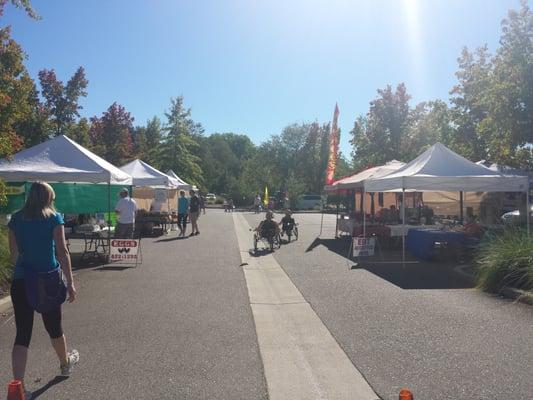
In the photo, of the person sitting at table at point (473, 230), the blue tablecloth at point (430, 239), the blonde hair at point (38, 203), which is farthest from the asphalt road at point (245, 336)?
the person sitting at table at point (473, 230)

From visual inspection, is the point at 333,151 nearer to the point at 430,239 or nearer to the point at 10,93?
the point at 430,239

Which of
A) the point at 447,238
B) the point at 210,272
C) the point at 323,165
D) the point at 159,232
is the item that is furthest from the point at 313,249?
the point at 323,165

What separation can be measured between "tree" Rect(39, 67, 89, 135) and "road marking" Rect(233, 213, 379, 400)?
22.7 m

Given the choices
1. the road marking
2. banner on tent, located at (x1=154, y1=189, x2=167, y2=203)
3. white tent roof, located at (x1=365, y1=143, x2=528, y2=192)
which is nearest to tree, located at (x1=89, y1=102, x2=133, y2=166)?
banner on tent, located at (x1=154, y1=189, x2=167, y2=203)

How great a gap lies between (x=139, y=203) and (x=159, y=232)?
14.8 feet

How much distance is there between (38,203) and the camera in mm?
4871

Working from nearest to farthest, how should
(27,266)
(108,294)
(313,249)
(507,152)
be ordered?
(27,266), (108,294), (313,249), (507,152)

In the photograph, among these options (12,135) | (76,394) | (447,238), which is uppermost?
(12,135)

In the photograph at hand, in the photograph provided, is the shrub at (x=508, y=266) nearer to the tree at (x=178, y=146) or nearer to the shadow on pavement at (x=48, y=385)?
the shadow on pavement at (x=48, y=385)

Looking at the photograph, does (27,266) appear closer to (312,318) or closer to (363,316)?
(312,318)

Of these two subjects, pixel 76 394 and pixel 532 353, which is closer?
pixel 76 394

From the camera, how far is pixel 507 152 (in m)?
20.9

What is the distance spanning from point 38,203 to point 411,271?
9.24 m

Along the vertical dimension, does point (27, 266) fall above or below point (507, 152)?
below
